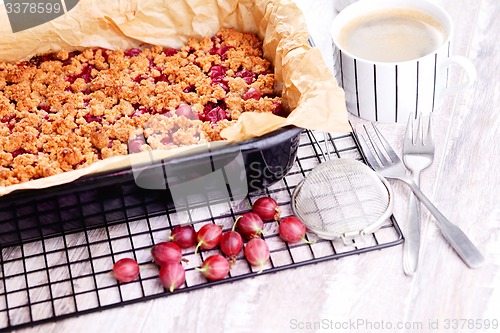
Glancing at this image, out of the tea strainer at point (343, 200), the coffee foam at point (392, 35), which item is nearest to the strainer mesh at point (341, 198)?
the tea strainer at point (343, 200)

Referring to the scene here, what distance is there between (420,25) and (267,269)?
599mm

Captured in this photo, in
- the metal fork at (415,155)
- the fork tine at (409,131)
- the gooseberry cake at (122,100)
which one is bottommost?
the metal fork at (415,155)

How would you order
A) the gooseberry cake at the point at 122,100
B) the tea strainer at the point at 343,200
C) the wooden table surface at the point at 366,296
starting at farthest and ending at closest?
the gooseberry cake at the point at 122,100 < the tea strainer at the point at 343,200 < the wooden table surface at the point at 366,296

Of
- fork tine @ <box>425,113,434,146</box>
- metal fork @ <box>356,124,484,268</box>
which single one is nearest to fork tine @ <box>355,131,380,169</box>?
metal fork @ <box>356,124,484,268</box>

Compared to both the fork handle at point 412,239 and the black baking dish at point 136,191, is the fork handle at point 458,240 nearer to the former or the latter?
the fork handle at point 412,239

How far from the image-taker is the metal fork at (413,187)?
46.3 inches

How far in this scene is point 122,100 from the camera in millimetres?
1429

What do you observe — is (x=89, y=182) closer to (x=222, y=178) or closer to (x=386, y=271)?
(x=222, y=178)

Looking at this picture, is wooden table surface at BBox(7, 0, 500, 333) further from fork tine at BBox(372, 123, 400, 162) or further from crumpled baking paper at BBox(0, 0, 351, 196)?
crumpled baking paper at BBox(0, 0, 351, 196)

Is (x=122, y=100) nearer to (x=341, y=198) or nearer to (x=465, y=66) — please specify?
(x=341, y=198)

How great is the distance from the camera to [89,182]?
1.13 meters

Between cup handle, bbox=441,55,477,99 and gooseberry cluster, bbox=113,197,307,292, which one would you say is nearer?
gooseberry cluster, bbox=113,197,307,292

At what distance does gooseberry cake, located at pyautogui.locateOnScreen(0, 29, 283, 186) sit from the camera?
52.3 inches

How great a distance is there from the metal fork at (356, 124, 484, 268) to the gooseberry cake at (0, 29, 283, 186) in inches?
7.4
